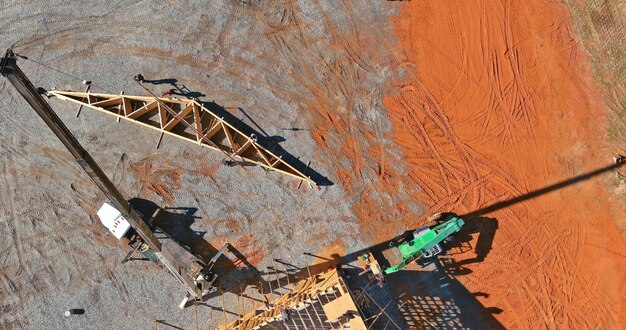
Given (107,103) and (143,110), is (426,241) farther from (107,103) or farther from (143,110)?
(107,103)

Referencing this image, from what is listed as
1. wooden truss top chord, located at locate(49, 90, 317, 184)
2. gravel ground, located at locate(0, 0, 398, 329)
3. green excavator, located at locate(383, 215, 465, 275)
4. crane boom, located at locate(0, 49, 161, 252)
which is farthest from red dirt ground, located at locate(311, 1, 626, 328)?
crane boom, located at locate(0, 49, 161, 252)

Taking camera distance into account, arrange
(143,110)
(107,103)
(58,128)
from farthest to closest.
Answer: (107,103) < (143,110) < (58,128)

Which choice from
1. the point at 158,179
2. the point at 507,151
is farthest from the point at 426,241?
the point at 158,179

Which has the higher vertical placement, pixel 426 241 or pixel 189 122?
pixel 189 122

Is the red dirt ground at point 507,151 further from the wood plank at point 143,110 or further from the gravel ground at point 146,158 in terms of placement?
the wood plank at point 143,110

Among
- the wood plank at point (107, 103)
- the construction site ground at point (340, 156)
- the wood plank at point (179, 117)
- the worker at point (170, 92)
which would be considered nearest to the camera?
the construction site ground at point (340, 156)

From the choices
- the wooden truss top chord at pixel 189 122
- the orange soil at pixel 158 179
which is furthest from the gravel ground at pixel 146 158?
the wooden truss top chord at pixel 189 122
